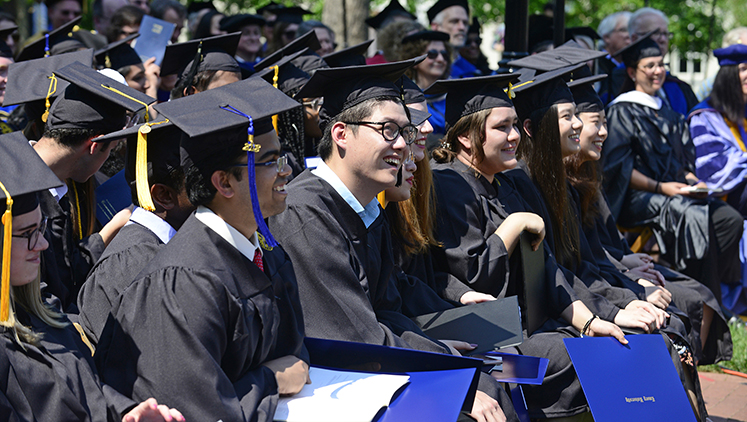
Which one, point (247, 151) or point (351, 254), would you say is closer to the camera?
point (247, 151)

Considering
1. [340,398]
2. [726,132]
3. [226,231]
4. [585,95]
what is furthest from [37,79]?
[726,132]

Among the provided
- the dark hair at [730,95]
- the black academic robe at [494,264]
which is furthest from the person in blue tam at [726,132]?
the black academic robe at [494,264]

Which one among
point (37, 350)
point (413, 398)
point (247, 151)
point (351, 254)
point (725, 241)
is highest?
point (247, 151)

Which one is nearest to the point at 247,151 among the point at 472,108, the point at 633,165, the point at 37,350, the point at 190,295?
the point at 190,295

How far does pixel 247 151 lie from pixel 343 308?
83 cm

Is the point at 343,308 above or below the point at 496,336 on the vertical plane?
above

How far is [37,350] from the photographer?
209cm

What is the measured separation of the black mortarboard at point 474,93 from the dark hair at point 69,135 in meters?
1.84

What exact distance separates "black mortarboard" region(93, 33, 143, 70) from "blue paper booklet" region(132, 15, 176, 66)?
2.82 ft

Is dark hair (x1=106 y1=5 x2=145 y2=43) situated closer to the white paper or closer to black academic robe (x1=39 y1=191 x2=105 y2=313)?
black academic robe (x1=39 y1=191 x2=105 y2=313)

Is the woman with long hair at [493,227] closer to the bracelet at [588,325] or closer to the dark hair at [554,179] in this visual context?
the bracelet at [588,325]

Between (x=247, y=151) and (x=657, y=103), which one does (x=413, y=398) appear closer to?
(x=247, y=151)

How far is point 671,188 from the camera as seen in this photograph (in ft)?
21.4

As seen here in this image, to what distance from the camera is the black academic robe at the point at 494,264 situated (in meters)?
3.71
